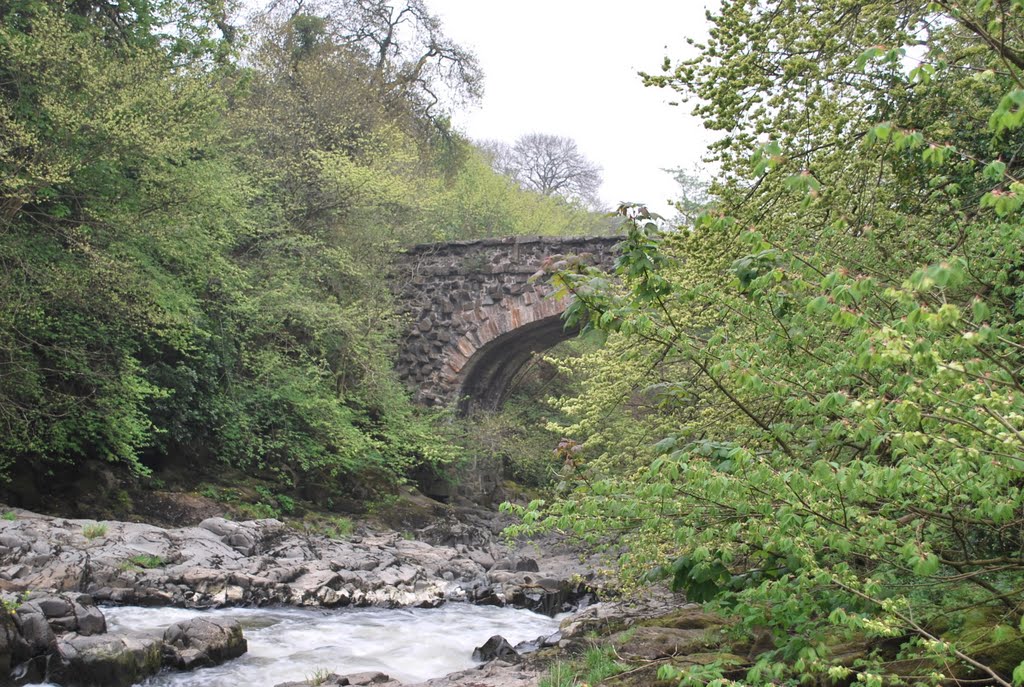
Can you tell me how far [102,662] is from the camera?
6.28 meters

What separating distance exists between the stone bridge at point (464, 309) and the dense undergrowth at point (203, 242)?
3.03 ft

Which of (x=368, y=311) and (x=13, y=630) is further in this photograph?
(x=368, y=311)

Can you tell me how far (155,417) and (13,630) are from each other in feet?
24.8

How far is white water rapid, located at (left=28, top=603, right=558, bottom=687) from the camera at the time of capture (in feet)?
23.6

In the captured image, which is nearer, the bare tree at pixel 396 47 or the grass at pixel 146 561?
the grass at pixel 146 561

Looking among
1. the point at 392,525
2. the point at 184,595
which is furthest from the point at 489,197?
the point at 184,595

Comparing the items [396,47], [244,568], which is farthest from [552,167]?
[244,568]

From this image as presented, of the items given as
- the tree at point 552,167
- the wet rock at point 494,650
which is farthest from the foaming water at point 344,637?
the tree at point 552,167

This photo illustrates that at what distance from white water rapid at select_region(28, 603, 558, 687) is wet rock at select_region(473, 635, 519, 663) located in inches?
4.3

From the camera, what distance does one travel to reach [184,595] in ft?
30.5

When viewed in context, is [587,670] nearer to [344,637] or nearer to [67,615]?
[344,637]

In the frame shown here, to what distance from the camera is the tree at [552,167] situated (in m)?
37.7

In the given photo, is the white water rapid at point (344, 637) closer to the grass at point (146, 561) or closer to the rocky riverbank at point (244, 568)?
the rocky riverbank at point (244, 568)

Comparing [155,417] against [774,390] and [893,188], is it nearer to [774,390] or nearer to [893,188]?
[893,188]
